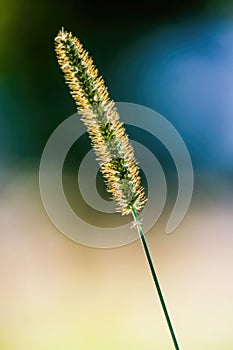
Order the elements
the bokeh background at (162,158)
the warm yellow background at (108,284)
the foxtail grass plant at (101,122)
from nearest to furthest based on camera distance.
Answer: the foxtail grass plant at (101,122) → the warm yellow background at (108,284) → the bokeh background at (162,158)

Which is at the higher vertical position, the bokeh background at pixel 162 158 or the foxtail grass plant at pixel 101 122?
the bokeh background at pixel 162 158

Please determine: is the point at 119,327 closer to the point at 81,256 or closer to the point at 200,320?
the point at 200,320

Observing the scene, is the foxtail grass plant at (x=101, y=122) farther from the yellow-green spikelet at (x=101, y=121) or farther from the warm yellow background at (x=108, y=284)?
the warm yellow background at (x=108, y=284)

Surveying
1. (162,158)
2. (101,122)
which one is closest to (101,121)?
(101,122)

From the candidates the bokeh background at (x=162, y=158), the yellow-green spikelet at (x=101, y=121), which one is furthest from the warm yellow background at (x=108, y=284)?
the yellow-green spikelet at (x=101, y=121)

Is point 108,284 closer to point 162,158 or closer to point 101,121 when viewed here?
point 162,158

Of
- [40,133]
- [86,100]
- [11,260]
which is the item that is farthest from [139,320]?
[86,100]

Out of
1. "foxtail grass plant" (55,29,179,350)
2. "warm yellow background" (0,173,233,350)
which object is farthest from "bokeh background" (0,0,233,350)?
"foxtail grass plant" (55,29,179,350)

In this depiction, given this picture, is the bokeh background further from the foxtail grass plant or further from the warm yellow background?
the foxtail grass plant
